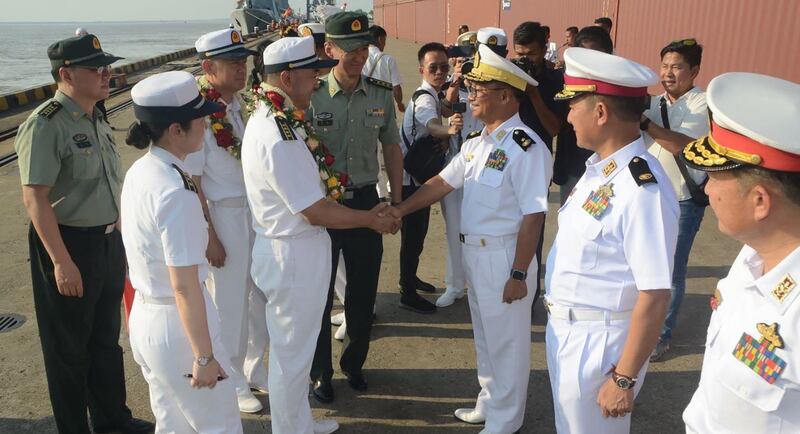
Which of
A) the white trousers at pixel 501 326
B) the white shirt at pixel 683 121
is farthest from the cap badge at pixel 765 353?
the white shirt at pixel 683 121

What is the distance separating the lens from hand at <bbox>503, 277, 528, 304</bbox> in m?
3.09

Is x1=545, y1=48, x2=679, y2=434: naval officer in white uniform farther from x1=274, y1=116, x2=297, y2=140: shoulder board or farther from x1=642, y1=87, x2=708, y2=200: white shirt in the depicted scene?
x1=642, y1=87, x2=708, y2=200: white shirt

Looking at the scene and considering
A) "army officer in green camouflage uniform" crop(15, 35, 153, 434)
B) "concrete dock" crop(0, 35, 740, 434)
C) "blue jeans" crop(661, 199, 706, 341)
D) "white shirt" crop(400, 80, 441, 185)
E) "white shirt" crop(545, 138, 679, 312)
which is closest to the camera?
"white shirt" crop(545, 138, 679, 312)

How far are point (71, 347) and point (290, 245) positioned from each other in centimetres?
133

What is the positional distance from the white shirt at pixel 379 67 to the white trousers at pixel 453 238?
3064 mm

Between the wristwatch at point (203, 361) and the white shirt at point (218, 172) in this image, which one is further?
the white shirt at point (218, 172)

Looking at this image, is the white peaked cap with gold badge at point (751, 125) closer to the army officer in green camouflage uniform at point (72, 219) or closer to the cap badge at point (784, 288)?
the cap badge at point (784, 288)

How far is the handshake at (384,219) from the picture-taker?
11.1ft

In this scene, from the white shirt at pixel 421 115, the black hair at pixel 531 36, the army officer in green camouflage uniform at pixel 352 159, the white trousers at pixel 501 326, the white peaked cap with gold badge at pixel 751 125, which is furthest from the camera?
the white shirt at pixel 421 115

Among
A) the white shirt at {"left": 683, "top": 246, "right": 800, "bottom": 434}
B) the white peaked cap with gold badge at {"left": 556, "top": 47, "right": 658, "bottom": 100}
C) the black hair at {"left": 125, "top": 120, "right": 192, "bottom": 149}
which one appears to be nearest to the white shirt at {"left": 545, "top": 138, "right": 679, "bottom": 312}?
the white peaked cap with gold badge at {"left": 556, "top": 47, "right": 658, "bottom": 100}

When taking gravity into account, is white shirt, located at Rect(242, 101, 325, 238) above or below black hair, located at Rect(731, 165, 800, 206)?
below

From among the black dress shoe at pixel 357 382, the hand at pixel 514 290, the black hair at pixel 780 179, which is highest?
the black hair at pixel 780 179

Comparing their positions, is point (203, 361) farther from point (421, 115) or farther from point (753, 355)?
point (421, 115)

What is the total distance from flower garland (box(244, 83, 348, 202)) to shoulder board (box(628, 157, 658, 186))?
162 centimetres
